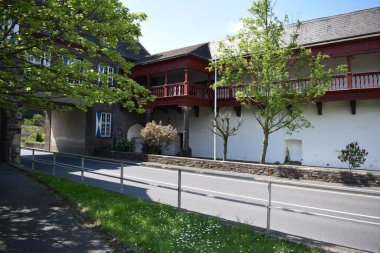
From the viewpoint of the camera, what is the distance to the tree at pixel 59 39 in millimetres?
5906

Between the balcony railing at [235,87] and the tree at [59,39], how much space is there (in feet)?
37.0

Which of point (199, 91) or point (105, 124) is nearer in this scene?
point (199, 91)

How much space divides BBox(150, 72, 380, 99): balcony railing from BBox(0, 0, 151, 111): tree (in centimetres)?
1128

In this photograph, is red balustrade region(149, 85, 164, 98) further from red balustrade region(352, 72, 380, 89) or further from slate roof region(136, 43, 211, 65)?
red balustrade region(352, 72, 380, 89)

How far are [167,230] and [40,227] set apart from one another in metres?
2.41

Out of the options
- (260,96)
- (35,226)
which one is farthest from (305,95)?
(35,226)

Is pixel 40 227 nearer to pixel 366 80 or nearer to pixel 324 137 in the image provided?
pixel 324 137

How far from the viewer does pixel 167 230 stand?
5492 millimetres

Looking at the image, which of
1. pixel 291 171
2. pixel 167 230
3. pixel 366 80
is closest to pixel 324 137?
pixel 366 80

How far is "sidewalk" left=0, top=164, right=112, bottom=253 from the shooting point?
4.85 m

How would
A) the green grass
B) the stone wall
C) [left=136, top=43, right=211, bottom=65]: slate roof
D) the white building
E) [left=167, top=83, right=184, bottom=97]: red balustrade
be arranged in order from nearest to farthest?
the green grass < the stone wall < the white building < [left=167, top=83, right=184, bottom=97]: red balustrade < [left=136, top=43, right=211, bottom=65]: slate roof

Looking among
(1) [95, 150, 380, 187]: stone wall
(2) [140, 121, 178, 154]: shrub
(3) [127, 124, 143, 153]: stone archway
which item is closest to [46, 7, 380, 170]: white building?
(3) [127, 124, 143, 153]: stone archway

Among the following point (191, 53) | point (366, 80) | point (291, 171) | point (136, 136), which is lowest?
point (291, 171)

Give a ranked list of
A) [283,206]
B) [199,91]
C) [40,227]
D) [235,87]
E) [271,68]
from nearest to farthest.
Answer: [40,227]
[283,206]
[271,68]
[235,87]
[199,91]
